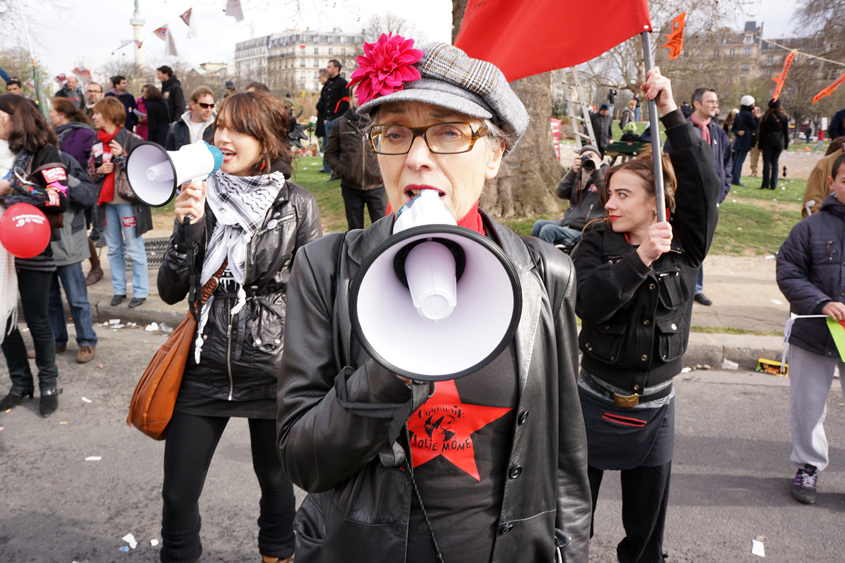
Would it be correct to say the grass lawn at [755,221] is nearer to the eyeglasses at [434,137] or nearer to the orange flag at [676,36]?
the orange flag at [676,36]

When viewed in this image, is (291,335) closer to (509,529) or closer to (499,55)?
(509,529)

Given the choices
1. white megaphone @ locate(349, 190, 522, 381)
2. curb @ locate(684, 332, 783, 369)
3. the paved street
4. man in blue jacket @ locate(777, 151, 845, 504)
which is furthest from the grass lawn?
white megaphone @ locate(349, 190, 522, 381)

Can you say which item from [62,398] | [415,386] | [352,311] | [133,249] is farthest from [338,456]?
[133,249]

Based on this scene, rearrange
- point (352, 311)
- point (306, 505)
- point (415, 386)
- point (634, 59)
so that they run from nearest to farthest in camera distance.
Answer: point (352, 311) → point (415, 386) → point (306, 505) → point (634, 59)

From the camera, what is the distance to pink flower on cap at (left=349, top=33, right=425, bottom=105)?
138cm

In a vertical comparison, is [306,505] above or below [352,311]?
below

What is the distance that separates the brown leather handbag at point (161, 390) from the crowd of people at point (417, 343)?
5 centimetres

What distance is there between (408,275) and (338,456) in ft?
1.23

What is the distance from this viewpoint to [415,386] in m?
1.11

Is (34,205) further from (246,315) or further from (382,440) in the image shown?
(382,440)

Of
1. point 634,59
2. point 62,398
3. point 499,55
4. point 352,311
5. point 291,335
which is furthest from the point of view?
point 634,59

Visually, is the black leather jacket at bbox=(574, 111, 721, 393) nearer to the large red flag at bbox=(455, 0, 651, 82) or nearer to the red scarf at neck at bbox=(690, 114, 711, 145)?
the large red flag at bbox=(455, 0, 651, 82)

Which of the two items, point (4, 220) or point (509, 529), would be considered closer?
point (509, 529)

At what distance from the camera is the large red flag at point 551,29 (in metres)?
2.48
